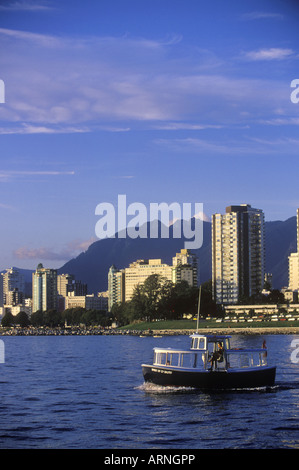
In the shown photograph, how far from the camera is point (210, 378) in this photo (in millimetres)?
52812

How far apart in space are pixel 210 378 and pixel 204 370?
706mm

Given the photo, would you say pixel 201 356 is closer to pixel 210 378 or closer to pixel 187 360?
pixel 187 360

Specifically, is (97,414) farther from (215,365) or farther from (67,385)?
(67,385)

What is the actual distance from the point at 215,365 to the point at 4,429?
18.7 meters

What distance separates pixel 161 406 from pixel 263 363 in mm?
12876

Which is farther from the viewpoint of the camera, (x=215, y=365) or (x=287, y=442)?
(x=215, y=365)

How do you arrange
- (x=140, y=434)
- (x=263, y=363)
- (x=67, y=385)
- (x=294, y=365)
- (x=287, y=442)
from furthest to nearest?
(x=294, y=365) < (x=67, y=385) < (x=263, y=363) < (x=140, y=434) < (x=287, y=442)

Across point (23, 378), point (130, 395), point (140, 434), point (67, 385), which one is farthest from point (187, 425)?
point (23, 378)

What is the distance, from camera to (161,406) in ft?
156

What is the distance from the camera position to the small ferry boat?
173ft

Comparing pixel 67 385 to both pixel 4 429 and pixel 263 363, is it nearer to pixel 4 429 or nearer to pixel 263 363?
pixel 263 363

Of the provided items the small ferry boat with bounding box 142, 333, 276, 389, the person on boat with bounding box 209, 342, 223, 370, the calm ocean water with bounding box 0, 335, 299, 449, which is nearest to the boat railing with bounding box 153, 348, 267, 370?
the small ferry boat with bounding box 142, 333, 276, 389
